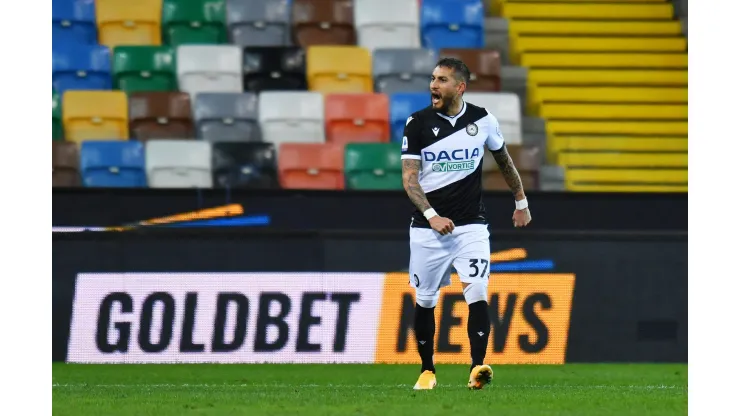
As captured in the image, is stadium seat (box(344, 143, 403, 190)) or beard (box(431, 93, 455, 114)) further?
stadium seat (box(344, 143, 403, 190))

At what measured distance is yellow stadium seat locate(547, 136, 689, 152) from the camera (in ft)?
47.7

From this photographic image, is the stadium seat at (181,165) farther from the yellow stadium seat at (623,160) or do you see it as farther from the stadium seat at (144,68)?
the yellow stadium seat at (623,160)

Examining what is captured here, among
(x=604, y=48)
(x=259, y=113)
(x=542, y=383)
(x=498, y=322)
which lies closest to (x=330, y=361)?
(x=498, y=322)

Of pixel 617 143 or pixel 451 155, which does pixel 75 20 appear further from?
pixel 451 155

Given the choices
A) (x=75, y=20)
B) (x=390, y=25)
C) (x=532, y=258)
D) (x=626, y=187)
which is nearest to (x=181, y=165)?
(x=75, y=20)

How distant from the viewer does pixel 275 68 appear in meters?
14.8

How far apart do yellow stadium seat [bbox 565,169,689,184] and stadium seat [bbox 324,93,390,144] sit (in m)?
2.04

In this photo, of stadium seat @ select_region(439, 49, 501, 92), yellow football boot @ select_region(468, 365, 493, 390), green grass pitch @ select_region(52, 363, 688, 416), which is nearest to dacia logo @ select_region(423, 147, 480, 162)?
yellow football boot @ select_region(468, 365, 493, 390)

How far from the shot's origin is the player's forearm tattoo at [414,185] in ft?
23.4

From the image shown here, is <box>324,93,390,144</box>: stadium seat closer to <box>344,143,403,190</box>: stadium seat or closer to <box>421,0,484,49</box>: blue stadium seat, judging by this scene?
<box>344,143,403,190</box>: stadium seat

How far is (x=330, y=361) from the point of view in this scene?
10398mm

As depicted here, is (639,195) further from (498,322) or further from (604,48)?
(604,48)

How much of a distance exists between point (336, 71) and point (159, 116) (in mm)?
2033
